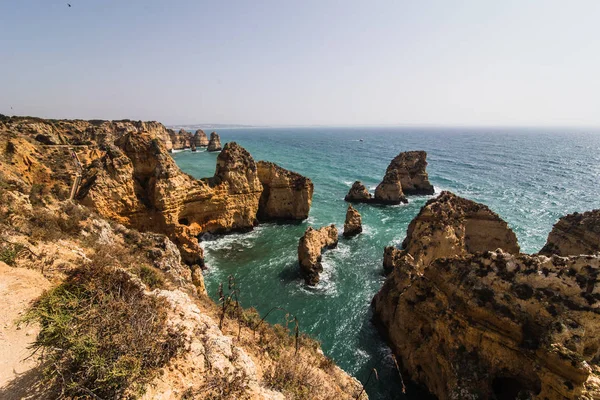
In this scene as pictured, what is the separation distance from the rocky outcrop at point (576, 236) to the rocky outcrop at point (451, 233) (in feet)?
9.45

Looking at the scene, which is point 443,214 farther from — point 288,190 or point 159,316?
point 159,316

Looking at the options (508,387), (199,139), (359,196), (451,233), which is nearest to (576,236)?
(451,233)

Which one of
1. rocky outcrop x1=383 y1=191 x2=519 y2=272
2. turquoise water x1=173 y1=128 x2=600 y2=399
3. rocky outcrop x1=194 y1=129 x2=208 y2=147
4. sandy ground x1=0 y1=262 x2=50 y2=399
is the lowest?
turquoise water x1=173 y1=128 x2=600 y2=399

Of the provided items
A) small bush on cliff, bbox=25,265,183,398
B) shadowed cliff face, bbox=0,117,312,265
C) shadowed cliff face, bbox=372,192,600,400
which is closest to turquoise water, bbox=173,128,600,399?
shadowed cliff face, bbox=0,117,312,265

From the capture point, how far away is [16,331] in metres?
6.57

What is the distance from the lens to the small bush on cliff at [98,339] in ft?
16.8

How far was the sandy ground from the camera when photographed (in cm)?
544

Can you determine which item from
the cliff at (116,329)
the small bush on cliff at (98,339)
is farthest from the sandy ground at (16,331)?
the small bush on cliff at (98,339)

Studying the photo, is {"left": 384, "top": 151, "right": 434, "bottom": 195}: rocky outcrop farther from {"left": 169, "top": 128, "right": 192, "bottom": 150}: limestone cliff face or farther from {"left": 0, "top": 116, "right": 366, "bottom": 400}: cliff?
{"left": 169, "top": 128, "right": 192, "bottom": 150}: limestone cliff face

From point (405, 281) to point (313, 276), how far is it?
29.7 ft

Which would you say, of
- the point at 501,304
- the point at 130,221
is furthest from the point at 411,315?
the point at 130,221

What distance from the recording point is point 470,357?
12031 millimetres

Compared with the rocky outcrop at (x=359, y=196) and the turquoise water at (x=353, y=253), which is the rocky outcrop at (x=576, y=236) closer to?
the turquoise water at (x=353, y=253)

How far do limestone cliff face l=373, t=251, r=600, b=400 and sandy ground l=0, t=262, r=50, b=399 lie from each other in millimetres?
14308
